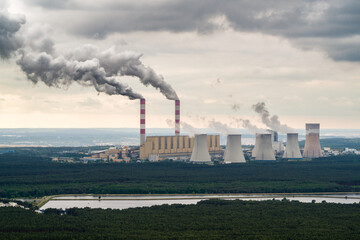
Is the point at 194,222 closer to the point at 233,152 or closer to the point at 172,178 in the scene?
the point at 172,178

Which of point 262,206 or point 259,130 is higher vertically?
point 259,130

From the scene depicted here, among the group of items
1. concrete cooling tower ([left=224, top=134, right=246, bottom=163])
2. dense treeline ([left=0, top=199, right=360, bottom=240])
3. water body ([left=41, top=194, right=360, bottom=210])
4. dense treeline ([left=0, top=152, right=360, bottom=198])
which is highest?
concrete cooling tower ([left=224, top=134, right=246, bottom=163])

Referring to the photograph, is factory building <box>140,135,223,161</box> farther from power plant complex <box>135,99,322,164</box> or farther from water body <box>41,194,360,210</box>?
water body <box>41,194,360,210</box>

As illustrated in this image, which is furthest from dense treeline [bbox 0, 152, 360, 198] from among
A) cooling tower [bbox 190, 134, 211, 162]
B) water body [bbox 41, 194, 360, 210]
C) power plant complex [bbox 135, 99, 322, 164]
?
power plant complex [bbox 135, 99, 322, 164]

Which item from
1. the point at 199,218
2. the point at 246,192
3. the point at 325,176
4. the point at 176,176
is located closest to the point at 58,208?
the point at 199,218

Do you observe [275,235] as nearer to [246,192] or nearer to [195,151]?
[246,192]

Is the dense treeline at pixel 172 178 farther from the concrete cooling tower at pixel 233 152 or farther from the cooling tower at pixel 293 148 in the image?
the cooling tower at pixel 293 148
